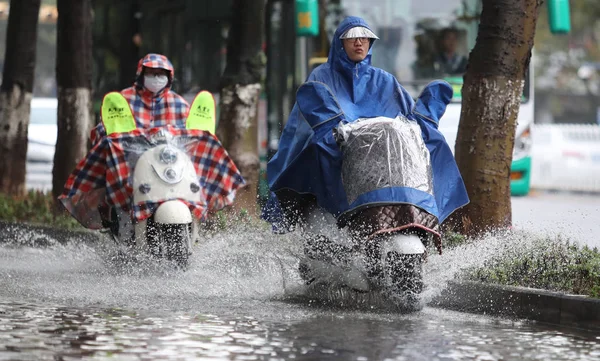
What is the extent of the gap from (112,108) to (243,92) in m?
4.11

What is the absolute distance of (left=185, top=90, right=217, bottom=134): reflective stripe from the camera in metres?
11.8

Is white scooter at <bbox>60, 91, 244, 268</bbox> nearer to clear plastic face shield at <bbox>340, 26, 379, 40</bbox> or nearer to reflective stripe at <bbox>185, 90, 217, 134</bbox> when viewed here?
reflective stripe at <bbox>185, 90, 217, 134</bbox>

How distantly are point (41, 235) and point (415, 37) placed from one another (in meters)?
7.27

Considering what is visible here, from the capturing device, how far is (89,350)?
23.3 ft

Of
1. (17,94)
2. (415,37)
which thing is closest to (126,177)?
(17,94)

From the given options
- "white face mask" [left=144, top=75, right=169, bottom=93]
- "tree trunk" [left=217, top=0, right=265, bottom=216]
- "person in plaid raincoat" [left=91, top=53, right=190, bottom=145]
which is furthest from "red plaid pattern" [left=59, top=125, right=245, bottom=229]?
"tree trunk" [left=217, top=0, right=265, bottom=216]

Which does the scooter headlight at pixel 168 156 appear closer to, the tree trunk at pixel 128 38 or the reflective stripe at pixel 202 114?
the reflective stripe at pixel 202 114

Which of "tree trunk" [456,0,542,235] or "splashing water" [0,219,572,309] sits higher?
"tree trunk" [456,0,542,235]

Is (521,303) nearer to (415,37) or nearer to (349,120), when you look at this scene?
(349,120)

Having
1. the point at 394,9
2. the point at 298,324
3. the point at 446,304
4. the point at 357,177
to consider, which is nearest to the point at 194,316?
the point at 298,324

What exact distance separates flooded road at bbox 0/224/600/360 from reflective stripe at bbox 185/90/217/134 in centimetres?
87

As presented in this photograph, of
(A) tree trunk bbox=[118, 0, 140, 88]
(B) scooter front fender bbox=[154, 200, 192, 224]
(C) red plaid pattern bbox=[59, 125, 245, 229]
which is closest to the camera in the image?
(B) scooter front fender bbox=[154, 200, 192, 224]

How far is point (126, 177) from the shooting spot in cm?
1129

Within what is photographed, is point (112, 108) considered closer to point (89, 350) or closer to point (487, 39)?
point (487, 39)
